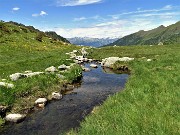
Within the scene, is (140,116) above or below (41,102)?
above

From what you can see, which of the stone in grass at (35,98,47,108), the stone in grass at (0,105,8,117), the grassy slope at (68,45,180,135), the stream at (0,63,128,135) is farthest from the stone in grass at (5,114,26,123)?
the grassy slope at (68,45,180,135)

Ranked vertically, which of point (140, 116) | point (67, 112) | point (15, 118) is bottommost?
point (67, 112)

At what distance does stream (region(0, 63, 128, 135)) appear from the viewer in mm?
17734

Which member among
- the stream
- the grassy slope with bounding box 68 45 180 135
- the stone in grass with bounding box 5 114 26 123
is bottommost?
the stream

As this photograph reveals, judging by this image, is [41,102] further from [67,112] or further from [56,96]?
[67,112]

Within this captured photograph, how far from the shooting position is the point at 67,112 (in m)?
21.4

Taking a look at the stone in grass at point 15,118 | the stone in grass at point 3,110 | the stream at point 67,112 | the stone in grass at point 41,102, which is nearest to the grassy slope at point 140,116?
the stream at point 67,112

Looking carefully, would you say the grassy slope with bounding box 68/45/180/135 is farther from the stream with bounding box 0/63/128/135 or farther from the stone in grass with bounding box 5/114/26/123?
the stone in grass with bounding box 5/114/26/123

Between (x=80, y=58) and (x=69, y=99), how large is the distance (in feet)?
106

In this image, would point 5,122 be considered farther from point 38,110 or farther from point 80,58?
point 80,58

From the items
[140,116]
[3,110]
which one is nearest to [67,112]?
[3,110]

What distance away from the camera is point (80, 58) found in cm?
5750

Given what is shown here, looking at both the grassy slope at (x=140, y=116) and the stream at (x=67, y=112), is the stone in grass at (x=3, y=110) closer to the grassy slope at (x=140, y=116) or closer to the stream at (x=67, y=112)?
the stream at (x=67, y=112)

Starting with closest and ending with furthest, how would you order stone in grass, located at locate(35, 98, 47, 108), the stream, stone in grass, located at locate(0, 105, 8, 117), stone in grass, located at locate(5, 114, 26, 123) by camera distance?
the stream < stone in grass, located at locate(5, 114, 26, 123) < stone in grass, located at locate(0, 105, 8, 117) < stone in grass, located at locate(35, 98, 47, 108)
